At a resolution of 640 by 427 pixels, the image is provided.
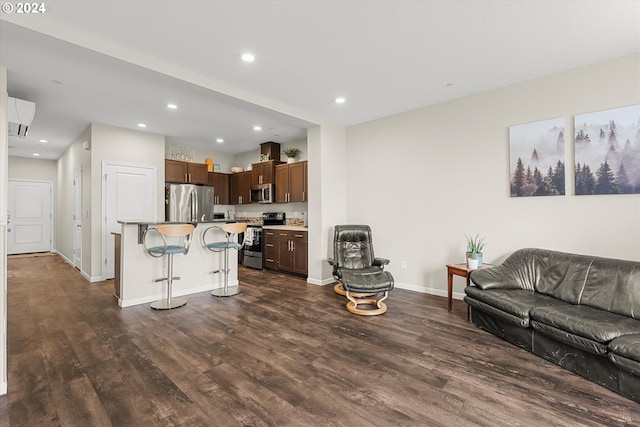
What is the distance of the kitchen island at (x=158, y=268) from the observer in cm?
391

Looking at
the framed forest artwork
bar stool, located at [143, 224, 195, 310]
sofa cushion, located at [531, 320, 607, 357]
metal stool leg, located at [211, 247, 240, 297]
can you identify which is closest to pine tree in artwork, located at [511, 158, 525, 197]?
the framed forest artwork

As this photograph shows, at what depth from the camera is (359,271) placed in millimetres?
3975

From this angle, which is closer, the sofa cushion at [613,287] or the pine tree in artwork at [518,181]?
the sofa cushion at [613,287]

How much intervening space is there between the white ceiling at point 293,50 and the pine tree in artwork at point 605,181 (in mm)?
1144

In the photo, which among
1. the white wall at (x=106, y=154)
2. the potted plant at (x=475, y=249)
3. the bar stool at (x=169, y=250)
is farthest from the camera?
the white wall at (x=106, y=154)

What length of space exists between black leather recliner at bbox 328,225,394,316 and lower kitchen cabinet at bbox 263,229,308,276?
1090mm

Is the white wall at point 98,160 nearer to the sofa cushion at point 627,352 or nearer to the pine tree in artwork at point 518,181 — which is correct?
the pine tree in artwork at point 518,181

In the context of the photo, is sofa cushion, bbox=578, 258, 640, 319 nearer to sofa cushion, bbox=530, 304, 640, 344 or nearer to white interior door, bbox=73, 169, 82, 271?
sofa cushion, bbox=530, 304, 640, 344

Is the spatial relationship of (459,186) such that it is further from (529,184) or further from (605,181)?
(605,181)

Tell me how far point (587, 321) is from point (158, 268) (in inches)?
185

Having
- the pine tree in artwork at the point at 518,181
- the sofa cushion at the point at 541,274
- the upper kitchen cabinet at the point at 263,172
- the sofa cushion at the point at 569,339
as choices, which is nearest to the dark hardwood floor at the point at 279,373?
the sofa cushion at the point at 569,339

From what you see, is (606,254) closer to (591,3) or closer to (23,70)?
(591,3)

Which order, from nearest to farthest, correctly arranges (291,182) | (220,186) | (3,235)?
(3,235), (291,182), (220,186)

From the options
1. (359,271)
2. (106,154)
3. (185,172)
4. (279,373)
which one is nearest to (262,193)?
(185,172)
